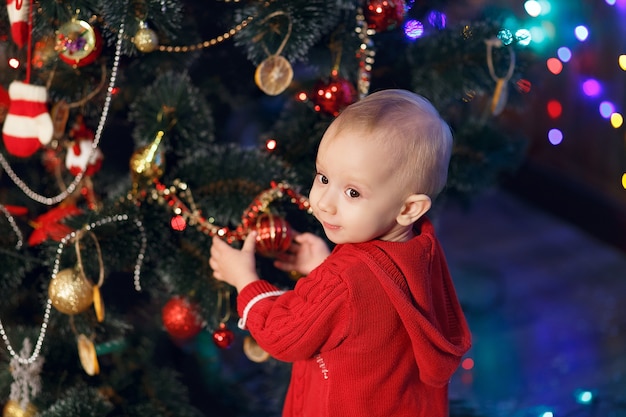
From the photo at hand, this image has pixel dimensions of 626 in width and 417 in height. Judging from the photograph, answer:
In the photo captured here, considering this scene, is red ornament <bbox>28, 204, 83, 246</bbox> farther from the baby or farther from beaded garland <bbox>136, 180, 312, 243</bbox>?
the baby

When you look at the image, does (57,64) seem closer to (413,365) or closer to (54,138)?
(54,138)

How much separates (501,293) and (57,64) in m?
1.33

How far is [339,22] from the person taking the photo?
1.19 meters

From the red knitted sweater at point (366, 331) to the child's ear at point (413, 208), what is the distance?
0.03 m

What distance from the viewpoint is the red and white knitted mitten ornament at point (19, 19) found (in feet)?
3.51

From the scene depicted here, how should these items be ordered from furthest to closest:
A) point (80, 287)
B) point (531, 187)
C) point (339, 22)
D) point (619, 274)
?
point (531, 187) → point (619, 274) → point (339, 22) → point (80, 287)

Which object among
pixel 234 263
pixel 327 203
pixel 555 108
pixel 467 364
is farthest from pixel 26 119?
pixel 555 108

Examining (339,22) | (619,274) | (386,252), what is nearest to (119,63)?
(339,22)

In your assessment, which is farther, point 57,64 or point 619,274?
point 619,274

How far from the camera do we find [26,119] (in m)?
1.11

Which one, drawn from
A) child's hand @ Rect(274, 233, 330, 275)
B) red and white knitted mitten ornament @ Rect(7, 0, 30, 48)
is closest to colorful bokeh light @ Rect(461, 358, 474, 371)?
child's hand @ Rect(274, 233, 330, 275)

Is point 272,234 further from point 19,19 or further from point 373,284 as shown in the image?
point 19,19

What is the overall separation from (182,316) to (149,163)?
0.83 feet

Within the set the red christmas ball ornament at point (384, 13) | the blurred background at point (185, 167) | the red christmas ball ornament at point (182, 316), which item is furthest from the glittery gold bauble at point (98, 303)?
the red christmas ball ornament at point (384, 13)
